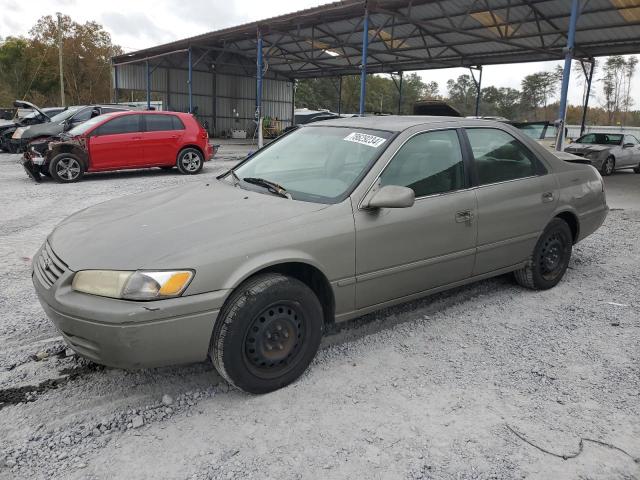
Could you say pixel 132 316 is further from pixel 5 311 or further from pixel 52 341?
pixel 5 311

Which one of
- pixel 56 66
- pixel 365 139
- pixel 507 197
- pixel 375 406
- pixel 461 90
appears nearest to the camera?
pixel 375 406

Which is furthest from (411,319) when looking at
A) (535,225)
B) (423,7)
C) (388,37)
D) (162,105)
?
(162,105)

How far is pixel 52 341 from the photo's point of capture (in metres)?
3.42

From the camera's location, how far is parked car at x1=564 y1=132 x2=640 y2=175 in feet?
49.5

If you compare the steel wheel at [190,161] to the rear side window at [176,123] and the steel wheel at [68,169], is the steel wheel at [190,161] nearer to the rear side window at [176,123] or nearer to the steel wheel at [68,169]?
the rear side window at [176,123]

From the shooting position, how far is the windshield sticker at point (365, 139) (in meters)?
3.45

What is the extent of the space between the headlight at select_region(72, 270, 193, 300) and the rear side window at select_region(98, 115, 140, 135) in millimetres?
9341

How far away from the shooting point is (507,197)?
13.1ft

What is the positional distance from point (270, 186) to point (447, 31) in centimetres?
1557

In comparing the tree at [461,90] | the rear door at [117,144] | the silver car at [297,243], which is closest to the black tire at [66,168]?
the rear door at [117,144]

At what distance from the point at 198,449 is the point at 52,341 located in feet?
5.42

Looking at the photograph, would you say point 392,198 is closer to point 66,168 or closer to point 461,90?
point 66,168

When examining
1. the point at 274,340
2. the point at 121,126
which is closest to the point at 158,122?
the point at 121,126

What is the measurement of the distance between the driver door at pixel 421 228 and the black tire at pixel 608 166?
13.8 m
